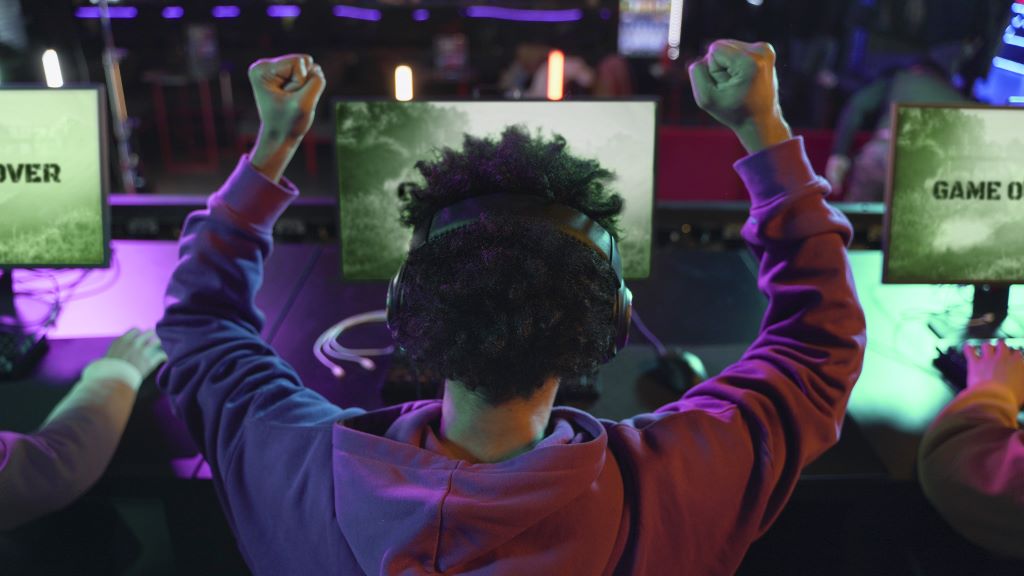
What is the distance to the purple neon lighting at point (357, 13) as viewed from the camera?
6.30m

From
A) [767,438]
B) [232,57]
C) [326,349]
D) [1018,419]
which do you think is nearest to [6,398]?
[326,349]

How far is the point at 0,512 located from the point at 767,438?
99cm

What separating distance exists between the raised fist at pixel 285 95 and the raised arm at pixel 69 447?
1.59 feet

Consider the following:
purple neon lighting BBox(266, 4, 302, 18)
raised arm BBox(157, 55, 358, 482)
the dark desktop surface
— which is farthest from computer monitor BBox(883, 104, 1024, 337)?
purple neon lighting BBox(266, 4, 302, 18)

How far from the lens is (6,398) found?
54.5 inches

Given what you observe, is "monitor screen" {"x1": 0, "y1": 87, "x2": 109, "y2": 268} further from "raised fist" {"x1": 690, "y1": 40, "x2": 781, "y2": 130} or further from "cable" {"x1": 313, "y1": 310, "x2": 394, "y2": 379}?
"raised fist" {"x1": 690, "y1": 40, "x2": 781, "y2": 130}

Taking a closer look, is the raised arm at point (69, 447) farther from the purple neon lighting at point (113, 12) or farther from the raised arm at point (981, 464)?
the purple neon lighting at point (113, 12)

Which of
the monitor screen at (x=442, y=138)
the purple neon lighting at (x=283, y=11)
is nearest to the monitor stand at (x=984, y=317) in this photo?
the monitor screen at (x=442, y=138)

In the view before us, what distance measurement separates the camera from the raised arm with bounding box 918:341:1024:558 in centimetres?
105

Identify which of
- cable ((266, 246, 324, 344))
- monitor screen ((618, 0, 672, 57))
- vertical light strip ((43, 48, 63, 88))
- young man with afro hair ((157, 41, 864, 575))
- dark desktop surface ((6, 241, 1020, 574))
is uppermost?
monitor screen ((618, 0, 672, 57))

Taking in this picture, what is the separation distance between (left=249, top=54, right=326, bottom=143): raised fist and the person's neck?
0.52m

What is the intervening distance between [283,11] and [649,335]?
5.57m

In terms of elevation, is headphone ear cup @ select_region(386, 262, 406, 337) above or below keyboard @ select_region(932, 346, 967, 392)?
above

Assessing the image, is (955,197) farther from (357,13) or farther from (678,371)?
(357,13)
